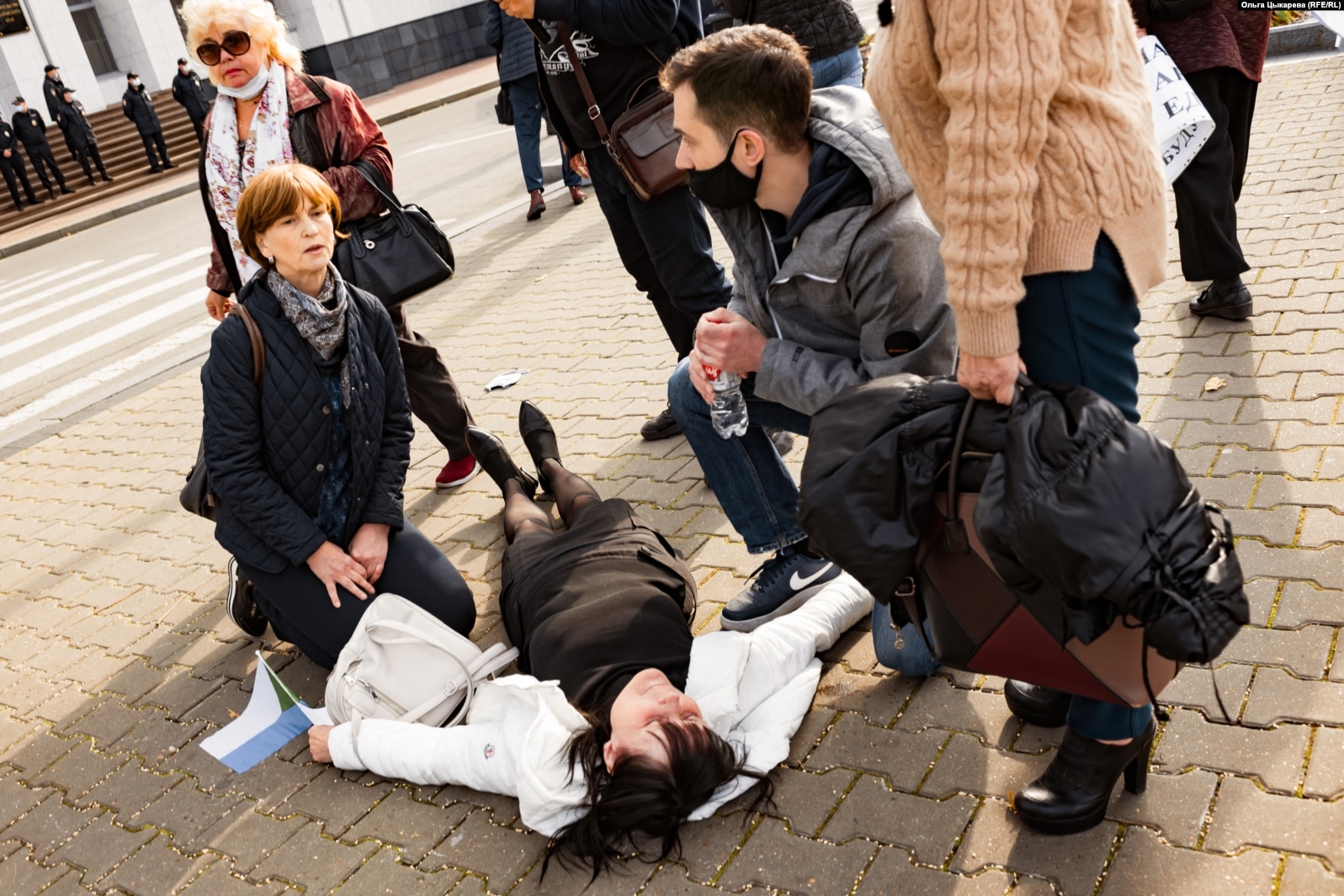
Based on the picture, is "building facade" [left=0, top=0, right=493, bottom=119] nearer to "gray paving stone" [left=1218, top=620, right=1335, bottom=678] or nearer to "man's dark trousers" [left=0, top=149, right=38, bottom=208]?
"man's dark trousers" [left=0, top=149, right=38, bottom=208]

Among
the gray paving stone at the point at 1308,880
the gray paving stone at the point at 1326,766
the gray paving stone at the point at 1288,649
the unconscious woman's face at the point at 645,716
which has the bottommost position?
Result: the gray paving stone at the point at 1288,649

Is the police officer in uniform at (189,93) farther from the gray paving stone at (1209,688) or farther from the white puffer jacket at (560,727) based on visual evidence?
the gray paving stone at (1209,688)

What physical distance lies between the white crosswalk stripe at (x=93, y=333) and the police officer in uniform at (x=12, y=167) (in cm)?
776

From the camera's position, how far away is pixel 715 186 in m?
2.96

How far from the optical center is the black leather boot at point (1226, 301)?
4570mm

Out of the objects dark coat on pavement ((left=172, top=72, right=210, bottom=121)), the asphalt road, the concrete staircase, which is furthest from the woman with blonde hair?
dark coat on pavement ((left=172, top=72, right=210, bottom=121))

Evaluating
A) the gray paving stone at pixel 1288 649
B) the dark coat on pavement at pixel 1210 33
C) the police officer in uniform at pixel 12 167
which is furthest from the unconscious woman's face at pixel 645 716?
the police officer in uniform at pixel 12 167

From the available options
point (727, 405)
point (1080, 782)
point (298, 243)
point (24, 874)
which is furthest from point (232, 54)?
point (1080, 782)

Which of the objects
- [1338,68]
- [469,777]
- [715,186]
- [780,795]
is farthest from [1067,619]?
[1338,68]

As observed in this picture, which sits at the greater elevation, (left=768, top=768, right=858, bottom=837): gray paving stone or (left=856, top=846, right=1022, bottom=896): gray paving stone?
(left=856, top=846, right=1022, bottom=896): gray paving stone

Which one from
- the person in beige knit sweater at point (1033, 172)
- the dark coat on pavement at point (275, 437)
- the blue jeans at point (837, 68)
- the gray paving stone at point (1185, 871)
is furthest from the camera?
the blue jeans at point (837, 68)

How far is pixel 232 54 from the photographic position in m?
4.18

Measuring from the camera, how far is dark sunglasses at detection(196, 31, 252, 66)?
4160 millimetres

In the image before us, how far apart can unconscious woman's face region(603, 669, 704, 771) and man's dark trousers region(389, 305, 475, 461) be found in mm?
2251
